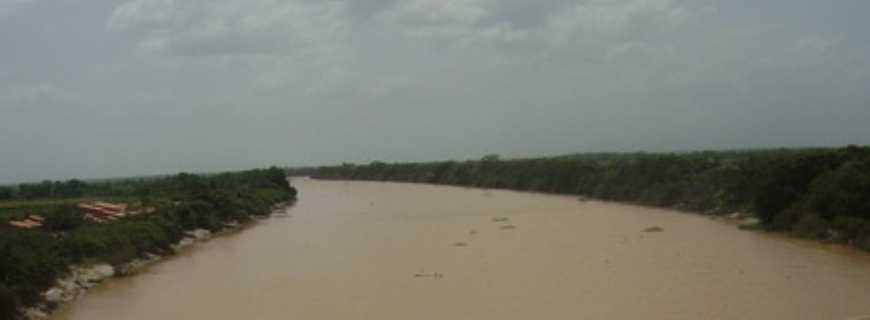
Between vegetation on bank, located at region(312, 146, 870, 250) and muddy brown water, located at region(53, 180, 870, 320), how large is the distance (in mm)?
1130

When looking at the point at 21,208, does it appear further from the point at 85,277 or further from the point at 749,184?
the point at 749,184

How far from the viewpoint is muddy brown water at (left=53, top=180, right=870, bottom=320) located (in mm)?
12875

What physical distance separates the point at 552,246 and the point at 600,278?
546cm

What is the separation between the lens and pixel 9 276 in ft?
43.9

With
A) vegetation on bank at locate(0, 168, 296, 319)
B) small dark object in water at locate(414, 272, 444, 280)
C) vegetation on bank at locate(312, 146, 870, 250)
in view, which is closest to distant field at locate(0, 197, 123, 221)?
vegetation on bank at locate(0, 168, 296, 319)

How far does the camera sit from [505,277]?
1600 centimetres

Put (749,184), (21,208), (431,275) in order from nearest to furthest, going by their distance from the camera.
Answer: (431,275), (749,184), (21,208)

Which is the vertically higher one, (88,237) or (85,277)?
(88,237)

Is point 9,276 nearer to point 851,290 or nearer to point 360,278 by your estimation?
point 360,278

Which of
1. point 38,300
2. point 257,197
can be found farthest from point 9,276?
point 257,197

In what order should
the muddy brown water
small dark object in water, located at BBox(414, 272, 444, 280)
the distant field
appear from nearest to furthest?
the muddy brown water
small dark object in water, located at BBox(414, 272, 444, 280)
the distant field

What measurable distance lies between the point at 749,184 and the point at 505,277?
500 inches

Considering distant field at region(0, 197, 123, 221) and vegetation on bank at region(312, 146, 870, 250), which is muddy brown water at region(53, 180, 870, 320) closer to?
vegetation on bank at region(312, 146, 870, 250)

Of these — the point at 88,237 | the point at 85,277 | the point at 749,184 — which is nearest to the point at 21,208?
the point at 88,237
